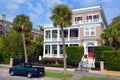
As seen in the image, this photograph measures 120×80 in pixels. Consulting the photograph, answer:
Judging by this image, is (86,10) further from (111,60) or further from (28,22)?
(111,60)

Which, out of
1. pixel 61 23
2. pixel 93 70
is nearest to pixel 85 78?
pixel 93 70

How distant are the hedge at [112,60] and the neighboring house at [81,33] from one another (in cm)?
902

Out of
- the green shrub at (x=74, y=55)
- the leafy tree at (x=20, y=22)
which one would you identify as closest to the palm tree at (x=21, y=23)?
the leafy tree at (x=20, y=22)

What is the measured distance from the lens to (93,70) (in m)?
29.7

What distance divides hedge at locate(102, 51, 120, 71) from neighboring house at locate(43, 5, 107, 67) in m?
9.02

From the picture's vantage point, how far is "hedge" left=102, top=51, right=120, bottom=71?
96.7 ft

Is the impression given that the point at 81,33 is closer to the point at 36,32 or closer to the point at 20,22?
the point at 20,22

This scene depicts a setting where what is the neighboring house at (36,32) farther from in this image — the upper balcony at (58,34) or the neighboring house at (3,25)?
the upper balcony at (58,34)

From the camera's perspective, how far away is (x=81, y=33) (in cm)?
4203

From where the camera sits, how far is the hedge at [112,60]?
1161 inches

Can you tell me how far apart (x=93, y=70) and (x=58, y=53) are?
1584 cm

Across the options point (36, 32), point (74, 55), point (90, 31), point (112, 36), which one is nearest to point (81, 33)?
point (90, 31)

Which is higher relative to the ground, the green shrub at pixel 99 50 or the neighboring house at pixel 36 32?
A: the neighboring house at pixel 36 32

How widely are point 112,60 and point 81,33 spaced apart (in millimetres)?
13322
